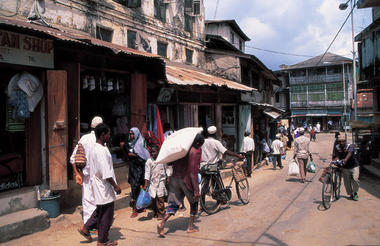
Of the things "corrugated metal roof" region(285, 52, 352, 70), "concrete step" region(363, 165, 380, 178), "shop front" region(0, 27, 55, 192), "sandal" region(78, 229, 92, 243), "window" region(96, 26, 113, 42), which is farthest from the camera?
"corrugated metal roof" region(285, 52, 352, 70)

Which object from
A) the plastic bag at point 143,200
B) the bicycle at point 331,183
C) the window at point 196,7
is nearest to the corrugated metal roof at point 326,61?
the window at point 196,7

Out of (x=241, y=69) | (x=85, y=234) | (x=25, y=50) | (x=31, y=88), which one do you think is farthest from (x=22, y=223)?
(x=241, y=69)

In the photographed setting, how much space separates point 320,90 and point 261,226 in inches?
1874

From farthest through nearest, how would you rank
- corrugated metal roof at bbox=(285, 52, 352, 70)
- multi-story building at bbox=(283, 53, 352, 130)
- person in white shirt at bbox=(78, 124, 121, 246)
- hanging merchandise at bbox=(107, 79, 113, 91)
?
multi-story building at bbox=(283, 53, 352, 130)
corrugated metal roof at bbox=(285, 52, 352, 70)
hanging merchandise at bbox=(107, 79, 113, 91)
person in white shirt at bbox=(78, 124, 121, 246)

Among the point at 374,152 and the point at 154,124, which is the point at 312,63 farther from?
the point at 154,124

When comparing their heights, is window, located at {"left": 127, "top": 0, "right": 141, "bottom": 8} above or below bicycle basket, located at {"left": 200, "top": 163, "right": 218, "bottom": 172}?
above

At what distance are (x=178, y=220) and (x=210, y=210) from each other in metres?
0.76

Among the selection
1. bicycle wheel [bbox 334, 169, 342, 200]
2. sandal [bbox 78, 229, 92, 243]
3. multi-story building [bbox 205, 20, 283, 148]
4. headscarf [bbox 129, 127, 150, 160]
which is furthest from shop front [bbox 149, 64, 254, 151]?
sandal [bbox 78, 229, 92, 243]

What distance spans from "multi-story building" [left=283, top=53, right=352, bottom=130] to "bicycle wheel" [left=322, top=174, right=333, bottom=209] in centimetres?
4197

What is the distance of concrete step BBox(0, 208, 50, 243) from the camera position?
5059 millimetres

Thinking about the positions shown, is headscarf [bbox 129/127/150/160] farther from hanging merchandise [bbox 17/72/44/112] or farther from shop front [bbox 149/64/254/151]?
shop front [bbox 149/64/254/151]

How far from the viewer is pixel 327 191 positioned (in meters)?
6.88

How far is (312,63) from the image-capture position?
48.8 meters

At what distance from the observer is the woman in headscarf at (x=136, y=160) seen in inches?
251
